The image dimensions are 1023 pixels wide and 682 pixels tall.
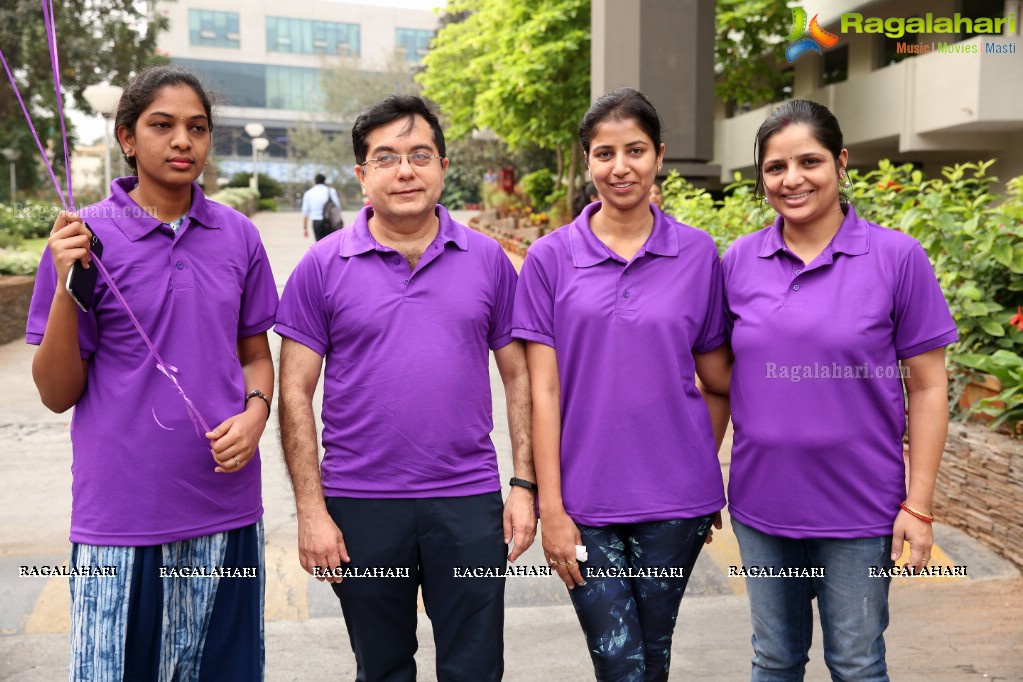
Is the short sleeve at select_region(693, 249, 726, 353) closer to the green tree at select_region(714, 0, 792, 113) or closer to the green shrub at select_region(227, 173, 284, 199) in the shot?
the green tree at select_region(714, 0, 792, 113)

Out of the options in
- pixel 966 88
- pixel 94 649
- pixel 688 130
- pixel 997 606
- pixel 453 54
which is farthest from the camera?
pixel 453 54

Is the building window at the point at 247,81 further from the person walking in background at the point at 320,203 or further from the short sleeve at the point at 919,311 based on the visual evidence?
the short sleeve at the point at 919,311

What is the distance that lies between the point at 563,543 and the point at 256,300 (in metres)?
1.11

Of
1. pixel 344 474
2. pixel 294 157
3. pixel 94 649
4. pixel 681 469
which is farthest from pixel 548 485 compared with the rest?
pixel 294 157

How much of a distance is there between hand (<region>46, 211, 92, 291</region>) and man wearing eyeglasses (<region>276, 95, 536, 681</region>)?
23.4 inches

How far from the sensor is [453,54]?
25203 mm

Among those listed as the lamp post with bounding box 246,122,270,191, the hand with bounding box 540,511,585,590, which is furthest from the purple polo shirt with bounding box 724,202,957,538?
the lamp post with bounding box 246,122,270,191

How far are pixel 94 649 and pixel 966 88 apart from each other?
14.0m

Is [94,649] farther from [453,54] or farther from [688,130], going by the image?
[453,54]

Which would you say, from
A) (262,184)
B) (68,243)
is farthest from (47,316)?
(262,184)

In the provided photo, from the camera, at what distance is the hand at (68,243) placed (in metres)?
2.43

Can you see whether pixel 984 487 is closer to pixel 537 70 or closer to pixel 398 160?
pixel 398 160

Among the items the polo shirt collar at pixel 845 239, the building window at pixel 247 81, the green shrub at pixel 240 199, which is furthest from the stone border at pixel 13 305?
the building window at pixel 247 81

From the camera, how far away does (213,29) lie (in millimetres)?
70375
